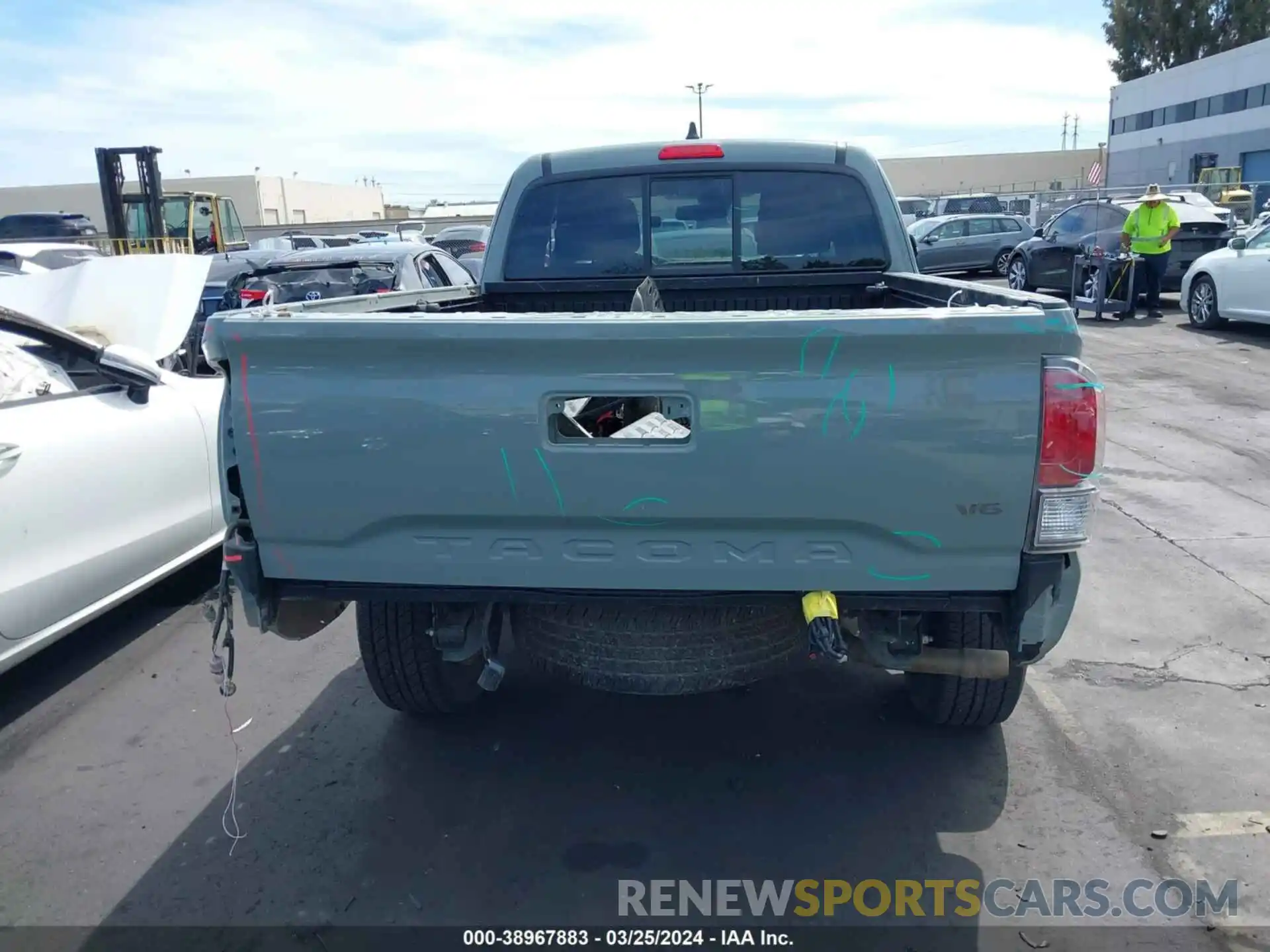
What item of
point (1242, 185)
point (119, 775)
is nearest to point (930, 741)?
point (119, 775)

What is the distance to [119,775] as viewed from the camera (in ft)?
12.1

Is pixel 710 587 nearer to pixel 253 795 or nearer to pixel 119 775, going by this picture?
pixel 253 795

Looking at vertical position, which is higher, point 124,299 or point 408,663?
point 124,299

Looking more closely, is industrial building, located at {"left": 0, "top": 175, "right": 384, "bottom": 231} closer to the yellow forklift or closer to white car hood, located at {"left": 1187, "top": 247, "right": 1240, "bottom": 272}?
the yellow forklift

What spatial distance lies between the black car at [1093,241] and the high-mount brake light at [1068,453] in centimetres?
1452

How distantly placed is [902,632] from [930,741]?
1065mm

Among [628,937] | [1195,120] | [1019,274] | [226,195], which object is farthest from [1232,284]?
[226,195]

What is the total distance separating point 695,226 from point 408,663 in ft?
7.80

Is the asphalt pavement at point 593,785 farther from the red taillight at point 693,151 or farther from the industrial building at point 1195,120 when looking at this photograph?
the industrial building at point 1195,120

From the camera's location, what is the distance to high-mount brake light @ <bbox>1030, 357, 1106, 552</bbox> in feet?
8.07

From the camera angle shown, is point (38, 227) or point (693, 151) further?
point (38, 227)

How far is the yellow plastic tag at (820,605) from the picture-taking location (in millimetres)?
2664

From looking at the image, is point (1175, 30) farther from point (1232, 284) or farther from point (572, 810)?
point (572, 810)

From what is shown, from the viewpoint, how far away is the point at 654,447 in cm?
259
